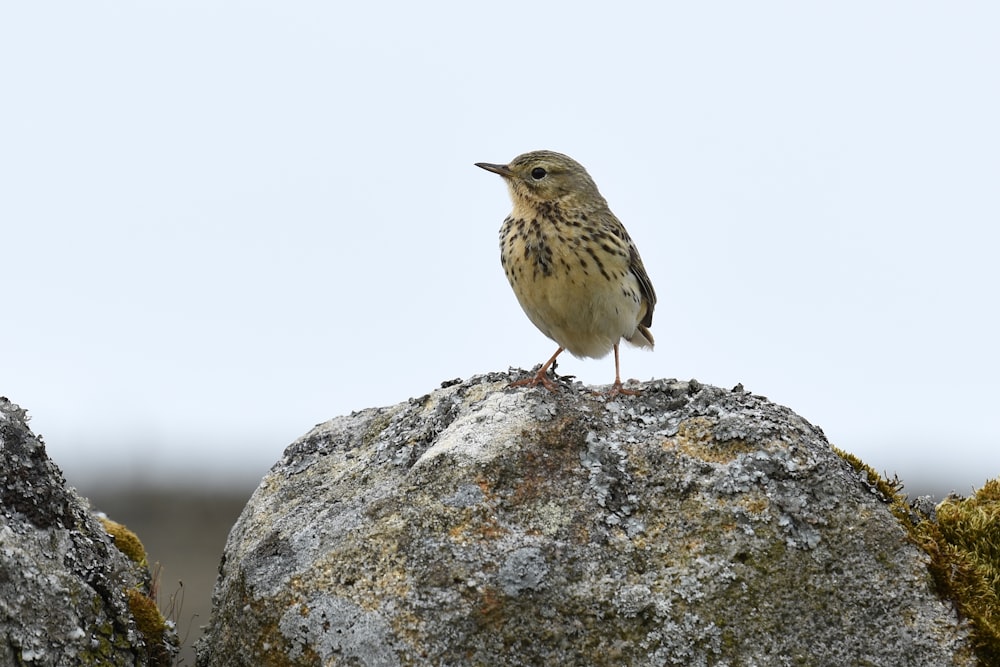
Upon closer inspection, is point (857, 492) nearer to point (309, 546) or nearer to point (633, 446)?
point (633, 446)

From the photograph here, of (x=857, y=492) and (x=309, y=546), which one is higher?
(x=857, y=492)

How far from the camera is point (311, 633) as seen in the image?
462 centimetres

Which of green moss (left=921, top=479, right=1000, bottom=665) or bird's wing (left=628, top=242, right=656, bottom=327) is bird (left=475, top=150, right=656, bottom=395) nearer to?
bird's wing (left=628, top=242, right=656, bottom=327)

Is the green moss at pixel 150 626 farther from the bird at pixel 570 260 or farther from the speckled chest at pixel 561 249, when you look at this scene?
the speckled chest at pixel 561 249

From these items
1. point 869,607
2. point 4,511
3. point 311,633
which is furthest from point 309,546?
point 869,607

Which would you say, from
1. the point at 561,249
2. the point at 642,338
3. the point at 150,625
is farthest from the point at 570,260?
the point at 150,625

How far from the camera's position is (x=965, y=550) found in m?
5.05

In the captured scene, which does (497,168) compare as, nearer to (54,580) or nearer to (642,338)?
(642,338)

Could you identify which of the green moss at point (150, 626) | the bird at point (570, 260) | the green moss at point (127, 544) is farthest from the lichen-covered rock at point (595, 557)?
the bird at point (570, 260)

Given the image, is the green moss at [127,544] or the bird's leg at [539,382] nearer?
the bird's leg at [539,382]

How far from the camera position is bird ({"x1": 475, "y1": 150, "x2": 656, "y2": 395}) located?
6.95 meters

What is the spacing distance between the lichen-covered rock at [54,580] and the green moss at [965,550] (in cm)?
319

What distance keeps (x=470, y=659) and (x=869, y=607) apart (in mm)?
1582

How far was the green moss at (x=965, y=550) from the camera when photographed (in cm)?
461
